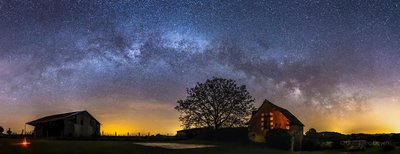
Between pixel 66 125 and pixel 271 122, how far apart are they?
131 feet

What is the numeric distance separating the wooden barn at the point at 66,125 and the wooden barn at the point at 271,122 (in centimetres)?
3462

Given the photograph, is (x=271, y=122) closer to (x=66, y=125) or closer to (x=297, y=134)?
(x=297, y=134)

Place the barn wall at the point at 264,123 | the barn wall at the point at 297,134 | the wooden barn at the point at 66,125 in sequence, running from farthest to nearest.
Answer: the wooden barn at the point at 66,125, the barn wall at the point at 264,123, the barn wall at the point at 297,134

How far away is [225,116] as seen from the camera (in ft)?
269

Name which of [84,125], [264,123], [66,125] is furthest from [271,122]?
[66,125]

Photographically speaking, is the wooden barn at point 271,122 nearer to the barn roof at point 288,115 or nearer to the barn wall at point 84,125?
the barn roof at point 288,115

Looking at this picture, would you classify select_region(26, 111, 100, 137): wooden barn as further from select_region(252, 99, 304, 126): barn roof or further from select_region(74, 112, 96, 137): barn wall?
select_region(252, 99, 304, 126): barn roof

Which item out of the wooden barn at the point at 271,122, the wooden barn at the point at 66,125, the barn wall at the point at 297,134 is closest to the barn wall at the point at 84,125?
the wooden barn at the point at 66,125

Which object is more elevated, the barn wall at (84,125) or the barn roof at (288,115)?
the barn roof at (288,115)

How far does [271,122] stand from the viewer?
68.4 meters

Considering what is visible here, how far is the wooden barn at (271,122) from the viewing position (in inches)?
2609

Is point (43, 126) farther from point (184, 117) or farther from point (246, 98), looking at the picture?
point (246, 98)

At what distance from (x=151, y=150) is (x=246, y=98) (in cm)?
3829

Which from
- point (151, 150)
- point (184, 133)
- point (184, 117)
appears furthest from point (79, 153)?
point (184, 133)
